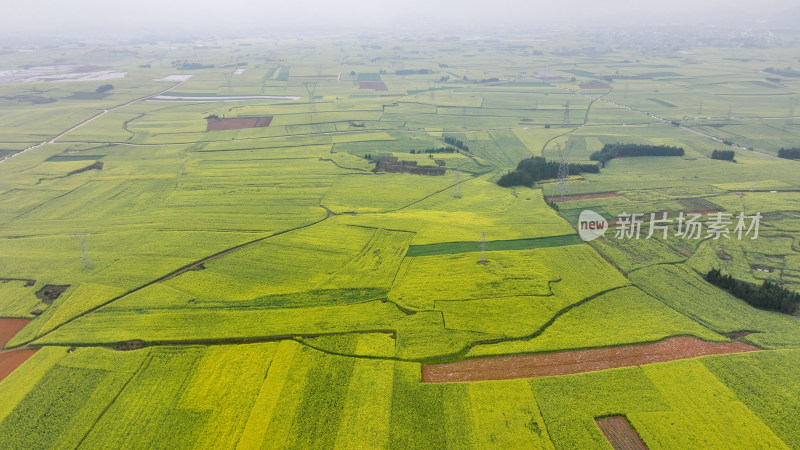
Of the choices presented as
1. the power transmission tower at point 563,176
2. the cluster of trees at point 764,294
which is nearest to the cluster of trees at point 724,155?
the power transmission tower at point 563,176

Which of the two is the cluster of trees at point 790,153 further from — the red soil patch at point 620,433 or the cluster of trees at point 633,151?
the red soil patch at point 620,433

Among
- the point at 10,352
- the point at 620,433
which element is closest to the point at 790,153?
the point at 620,433

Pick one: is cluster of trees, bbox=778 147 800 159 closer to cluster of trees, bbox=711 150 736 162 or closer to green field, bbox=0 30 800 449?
green field, bbox=0 30 800 449

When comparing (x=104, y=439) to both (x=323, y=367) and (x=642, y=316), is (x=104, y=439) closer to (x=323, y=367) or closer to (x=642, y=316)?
(x=323, y=367)

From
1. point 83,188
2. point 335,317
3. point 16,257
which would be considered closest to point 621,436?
point 335,317

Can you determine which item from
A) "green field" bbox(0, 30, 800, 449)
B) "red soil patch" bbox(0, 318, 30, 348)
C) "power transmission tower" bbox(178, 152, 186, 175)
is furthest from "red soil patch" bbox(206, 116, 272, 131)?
"red soil patch" bbox(0, 318, 30, 348)

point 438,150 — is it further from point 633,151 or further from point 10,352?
point 10,352
